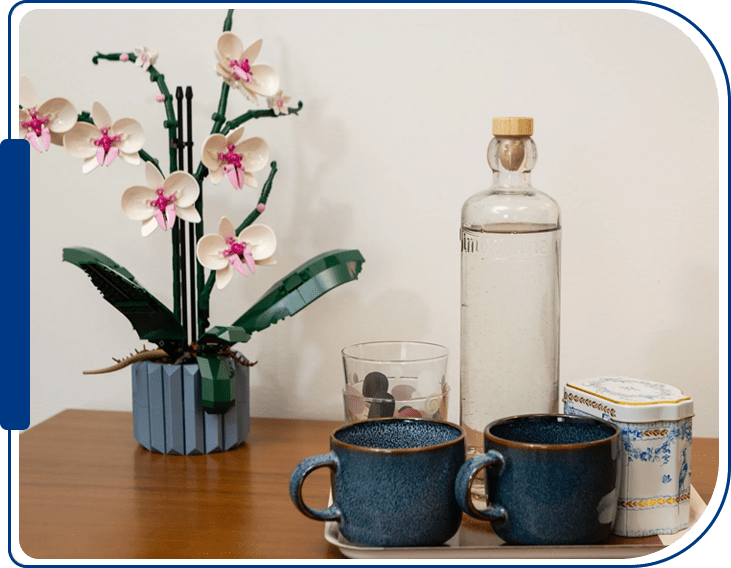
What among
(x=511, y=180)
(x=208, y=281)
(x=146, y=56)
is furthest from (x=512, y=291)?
(x=146, y=56)

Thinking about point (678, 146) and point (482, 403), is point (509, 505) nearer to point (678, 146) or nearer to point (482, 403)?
point (482, 403)

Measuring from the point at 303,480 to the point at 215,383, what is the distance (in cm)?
23

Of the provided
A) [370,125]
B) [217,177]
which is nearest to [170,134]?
[217,177]

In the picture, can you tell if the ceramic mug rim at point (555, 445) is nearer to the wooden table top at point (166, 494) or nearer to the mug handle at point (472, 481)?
the mug handle at point (472, 481)

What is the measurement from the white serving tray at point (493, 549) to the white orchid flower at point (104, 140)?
0.40 meters

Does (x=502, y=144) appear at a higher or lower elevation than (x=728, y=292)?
higher

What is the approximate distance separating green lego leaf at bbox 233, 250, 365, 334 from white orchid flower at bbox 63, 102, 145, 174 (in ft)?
0.59

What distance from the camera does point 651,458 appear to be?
588 mm

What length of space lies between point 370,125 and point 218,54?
185 millimetres

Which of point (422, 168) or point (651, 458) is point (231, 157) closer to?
point (422, 168)

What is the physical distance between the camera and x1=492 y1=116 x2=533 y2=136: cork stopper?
65 cm

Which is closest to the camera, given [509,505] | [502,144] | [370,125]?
[509,505]

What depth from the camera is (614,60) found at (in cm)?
83

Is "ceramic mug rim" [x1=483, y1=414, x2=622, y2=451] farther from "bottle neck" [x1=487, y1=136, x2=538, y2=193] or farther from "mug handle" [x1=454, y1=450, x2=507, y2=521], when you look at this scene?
"bottle neck" [x1=487, y1=136, x2=538, y2=193]
